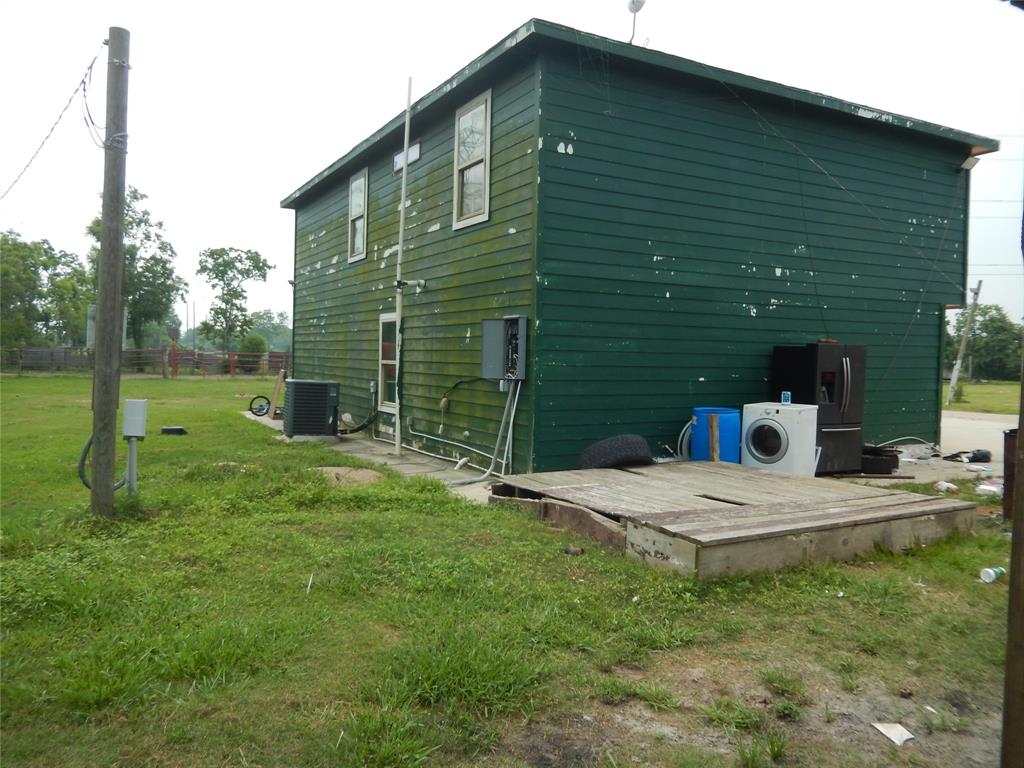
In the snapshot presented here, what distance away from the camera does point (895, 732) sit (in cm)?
231

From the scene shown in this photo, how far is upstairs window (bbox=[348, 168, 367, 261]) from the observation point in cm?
1117

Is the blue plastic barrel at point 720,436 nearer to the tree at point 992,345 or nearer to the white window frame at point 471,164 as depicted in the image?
the white window frame at point 471,164

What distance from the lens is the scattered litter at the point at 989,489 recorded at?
6.47 m

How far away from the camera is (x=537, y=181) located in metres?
6.68

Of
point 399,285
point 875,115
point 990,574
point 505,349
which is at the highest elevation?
point 875,115

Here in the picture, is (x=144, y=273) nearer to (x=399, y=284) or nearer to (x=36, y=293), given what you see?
(x=36, y=293)

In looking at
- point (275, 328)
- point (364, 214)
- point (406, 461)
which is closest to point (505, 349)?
point (406, 461)

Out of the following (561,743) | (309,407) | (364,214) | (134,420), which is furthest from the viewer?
(364,214)

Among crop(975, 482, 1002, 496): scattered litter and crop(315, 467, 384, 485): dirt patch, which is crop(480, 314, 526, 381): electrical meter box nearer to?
crop(315, 467, 384, 485): dirt patch

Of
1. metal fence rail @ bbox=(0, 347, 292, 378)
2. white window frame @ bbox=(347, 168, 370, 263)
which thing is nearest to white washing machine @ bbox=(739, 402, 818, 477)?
white window frame @ bbox=(347, 168, 370, 263)

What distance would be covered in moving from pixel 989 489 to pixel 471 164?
6242 millimetres

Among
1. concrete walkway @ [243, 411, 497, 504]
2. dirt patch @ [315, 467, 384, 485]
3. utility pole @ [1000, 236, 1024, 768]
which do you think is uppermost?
utility pole @ [1000, 236, 1024, 768]

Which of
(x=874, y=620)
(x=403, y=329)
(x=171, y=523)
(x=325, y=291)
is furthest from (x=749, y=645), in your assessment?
(x=325, y=291)

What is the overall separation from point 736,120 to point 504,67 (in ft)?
8.84
